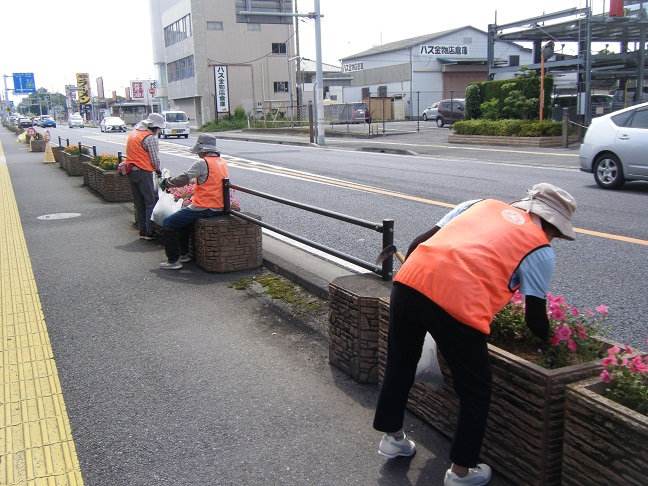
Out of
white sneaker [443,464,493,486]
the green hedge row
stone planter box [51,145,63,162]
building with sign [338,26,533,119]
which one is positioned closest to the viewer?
white sneaker [443,464,493,486]

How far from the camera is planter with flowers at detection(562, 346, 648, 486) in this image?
7.73 feet

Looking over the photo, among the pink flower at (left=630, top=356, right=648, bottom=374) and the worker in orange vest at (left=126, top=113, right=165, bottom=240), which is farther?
the worker in orange vest at (left=126, top=113, right=165, bottom=240)

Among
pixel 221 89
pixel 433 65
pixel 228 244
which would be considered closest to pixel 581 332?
pixel 228 244

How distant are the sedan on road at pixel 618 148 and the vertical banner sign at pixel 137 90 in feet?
322

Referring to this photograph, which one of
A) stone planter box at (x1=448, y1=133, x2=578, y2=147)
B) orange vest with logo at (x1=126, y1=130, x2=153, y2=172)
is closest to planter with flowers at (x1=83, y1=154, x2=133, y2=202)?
orange vest with logo at (x1=126, y1=130, x2=153, y2=172)

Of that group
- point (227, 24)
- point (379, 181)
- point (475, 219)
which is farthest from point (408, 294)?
point (227, 24)

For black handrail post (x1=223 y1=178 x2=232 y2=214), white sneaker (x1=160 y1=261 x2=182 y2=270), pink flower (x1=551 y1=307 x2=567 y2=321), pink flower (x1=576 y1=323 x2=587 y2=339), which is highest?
black handrail post (x1=223 y1=178 x2=232 y2=214)

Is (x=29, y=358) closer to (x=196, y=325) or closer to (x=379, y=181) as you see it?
(x=196, y=325)

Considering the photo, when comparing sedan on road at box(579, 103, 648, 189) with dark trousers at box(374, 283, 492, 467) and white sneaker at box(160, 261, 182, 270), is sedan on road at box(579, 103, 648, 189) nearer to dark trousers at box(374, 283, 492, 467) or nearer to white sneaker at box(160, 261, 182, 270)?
white sneaker at box(160, 261, 182, 270)

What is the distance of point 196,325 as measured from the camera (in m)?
5.35

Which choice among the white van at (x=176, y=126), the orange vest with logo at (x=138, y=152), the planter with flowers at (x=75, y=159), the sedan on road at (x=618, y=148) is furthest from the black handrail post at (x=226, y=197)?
the white van at (x=176, y=126)

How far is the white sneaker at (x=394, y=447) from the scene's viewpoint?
3.20 m

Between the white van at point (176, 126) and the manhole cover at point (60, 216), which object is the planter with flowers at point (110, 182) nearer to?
the manhole cover at point (60, 216)

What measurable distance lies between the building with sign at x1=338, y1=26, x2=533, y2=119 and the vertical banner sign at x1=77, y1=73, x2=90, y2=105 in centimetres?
6545
